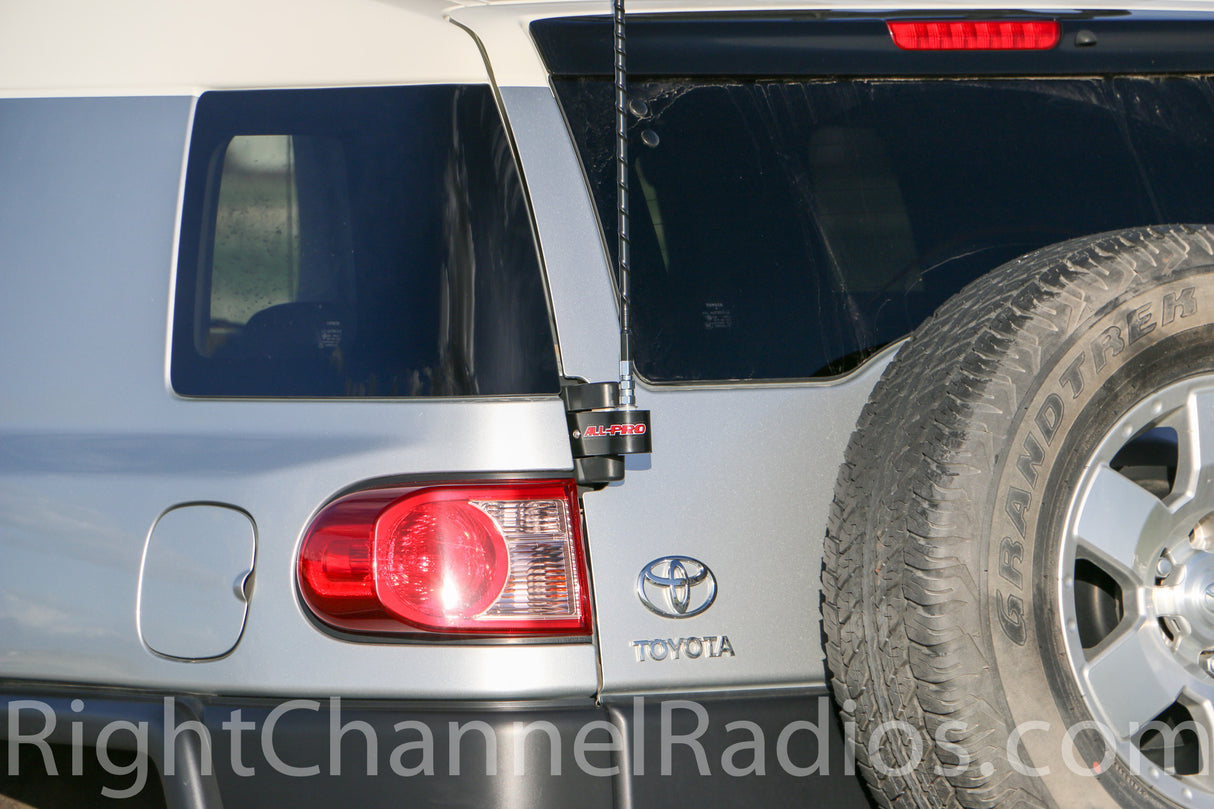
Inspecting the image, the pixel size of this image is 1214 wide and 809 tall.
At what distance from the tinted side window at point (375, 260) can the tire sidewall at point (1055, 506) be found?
742 mm

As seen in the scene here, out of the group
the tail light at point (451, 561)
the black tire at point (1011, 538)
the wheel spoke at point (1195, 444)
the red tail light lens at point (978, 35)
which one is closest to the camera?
the black tire at point (1011, 538)

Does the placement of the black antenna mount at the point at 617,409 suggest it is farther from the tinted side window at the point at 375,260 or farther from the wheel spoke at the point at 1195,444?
the wheel spoke at the point at 1195,444

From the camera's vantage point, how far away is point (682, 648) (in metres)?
2.01

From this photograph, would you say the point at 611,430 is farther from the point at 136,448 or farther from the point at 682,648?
the point at 136,448

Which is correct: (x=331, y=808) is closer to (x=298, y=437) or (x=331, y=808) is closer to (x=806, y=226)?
(x=298, y=437)

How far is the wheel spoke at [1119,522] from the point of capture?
197 centimetres

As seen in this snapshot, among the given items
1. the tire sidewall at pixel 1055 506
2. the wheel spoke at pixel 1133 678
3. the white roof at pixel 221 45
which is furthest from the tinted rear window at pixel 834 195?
the wheel spoke at pixel 1133 678

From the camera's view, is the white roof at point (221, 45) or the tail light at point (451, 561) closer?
the tail light at point (451, 561)

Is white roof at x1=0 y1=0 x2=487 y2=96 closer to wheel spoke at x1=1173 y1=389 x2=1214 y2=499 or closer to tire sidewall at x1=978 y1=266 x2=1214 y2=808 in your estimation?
tire sidewall at x1=978 y1=266 x2=1214 y2=808

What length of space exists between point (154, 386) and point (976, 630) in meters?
1.40

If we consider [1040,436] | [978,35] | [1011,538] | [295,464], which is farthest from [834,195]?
[295,464]

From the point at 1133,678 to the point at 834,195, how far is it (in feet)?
3.16

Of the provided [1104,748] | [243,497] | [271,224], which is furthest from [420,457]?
[1104,748]

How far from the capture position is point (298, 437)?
2018mm
